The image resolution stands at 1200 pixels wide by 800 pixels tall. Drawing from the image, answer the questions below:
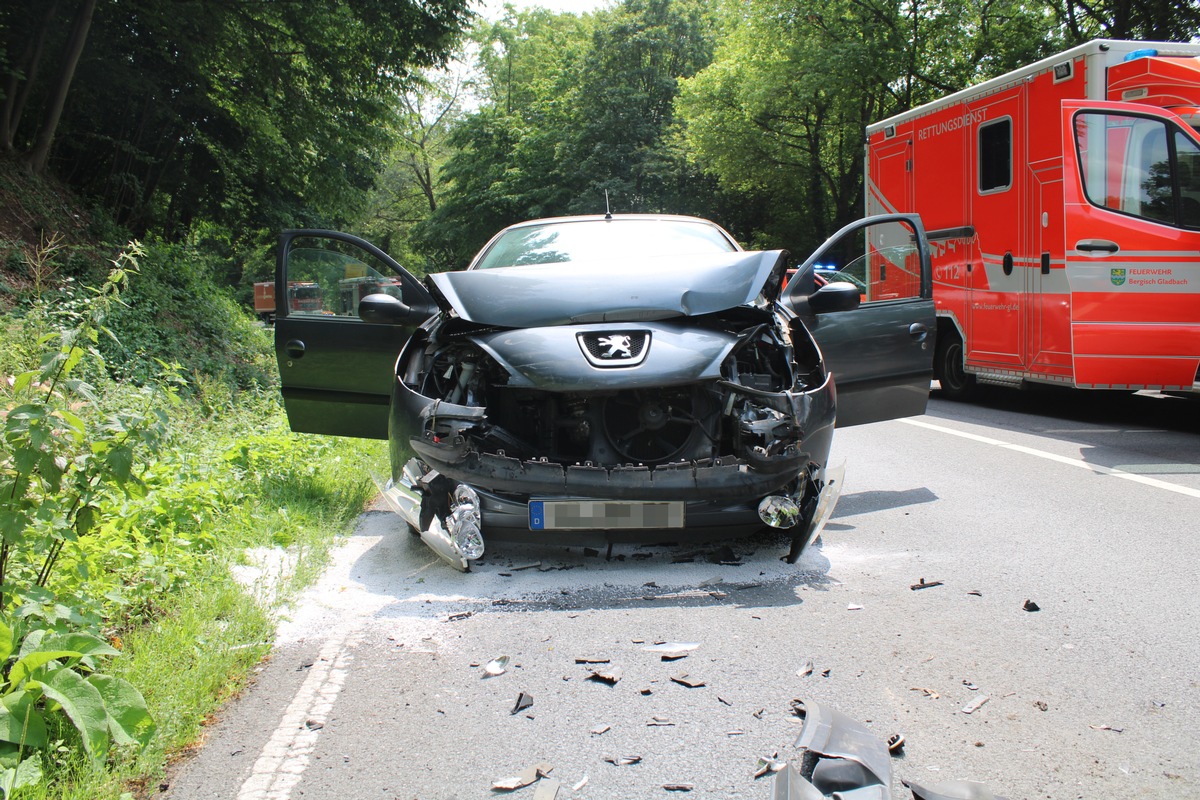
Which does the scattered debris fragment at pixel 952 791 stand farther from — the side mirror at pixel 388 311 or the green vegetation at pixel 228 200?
the side mirror at pixel 388 311

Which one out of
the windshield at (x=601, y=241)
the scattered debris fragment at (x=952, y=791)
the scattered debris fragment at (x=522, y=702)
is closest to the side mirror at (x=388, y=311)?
the windshield at (x=601, y=241)

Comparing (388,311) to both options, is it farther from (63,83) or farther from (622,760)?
(63,83)

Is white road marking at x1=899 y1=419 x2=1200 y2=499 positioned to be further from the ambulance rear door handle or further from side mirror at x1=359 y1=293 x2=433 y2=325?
side mirror at x1=359 y1=293 x2=433 y2=325

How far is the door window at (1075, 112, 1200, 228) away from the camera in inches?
337

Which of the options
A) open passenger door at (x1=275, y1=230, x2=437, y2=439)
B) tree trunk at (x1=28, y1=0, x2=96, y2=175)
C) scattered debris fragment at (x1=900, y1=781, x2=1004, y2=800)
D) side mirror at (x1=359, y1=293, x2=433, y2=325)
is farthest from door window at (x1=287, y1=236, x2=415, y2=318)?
tree trunk at (x1=28, y1=0, x2=96, y2=175)

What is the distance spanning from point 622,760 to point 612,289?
2593 mm

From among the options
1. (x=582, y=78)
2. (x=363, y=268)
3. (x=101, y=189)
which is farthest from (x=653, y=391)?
(x=582, y=78)

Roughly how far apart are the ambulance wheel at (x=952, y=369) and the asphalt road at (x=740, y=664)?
6.47 meters

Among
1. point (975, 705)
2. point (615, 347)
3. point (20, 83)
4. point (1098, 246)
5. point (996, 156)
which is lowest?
point (975, 705)

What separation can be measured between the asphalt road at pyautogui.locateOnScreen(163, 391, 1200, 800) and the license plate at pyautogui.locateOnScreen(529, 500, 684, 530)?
0.94 ft

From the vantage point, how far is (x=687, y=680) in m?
3.26

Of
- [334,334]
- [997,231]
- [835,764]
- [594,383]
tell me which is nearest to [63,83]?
[334,334]

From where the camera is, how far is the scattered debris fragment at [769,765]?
2.61 metres

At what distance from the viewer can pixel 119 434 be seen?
3.37 meters
